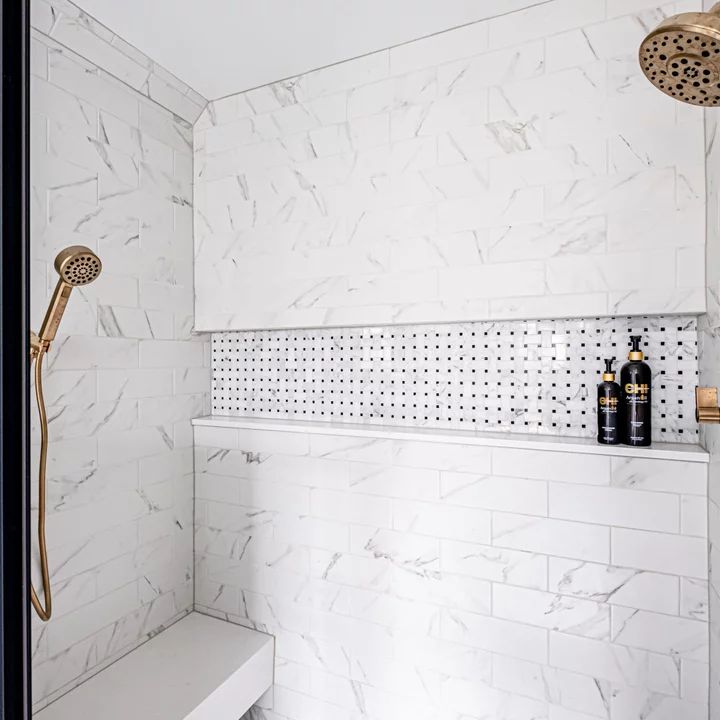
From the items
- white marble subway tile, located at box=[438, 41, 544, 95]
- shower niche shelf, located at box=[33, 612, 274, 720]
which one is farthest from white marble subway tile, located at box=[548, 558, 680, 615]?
white marble subway tile, located at box=[438, 41, 544, 95]

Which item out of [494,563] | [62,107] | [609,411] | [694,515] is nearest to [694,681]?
[694,515]

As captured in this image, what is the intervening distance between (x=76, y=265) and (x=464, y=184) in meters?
1.01

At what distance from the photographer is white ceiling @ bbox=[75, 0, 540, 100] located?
1.34m

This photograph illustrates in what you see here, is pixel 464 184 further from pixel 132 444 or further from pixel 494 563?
pixel 132 444

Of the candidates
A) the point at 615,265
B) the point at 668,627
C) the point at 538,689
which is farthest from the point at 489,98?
the point at 538,689

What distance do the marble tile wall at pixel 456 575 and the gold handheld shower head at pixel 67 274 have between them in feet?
2.41

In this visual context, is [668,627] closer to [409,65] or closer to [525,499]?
[525,499]

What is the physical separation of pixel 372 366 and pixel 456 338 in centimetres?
29

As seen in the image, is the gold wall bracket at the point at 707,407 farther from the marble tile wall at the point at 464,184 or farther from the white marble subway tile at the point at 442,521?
the white marble subway tile at the point at 442,521

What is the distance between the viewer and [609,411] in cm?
127

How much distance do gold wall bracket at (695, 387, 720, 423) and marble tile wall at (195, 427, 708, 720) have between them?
417mm

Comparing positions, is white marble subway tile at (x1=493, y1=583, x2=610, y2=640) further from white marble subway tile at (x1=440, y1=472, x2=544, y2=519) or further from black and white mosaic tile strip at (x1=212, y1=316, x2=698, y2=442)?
black and white mosaic tile strip at (x1=212, y1=316, x2=698, y2=442)

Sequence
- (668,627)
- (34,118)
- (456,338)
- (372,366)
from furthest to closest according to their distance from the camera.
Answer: (372,366) < (456,338) < (34,118) < (668,627)

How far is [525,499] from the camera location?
4.37ft
